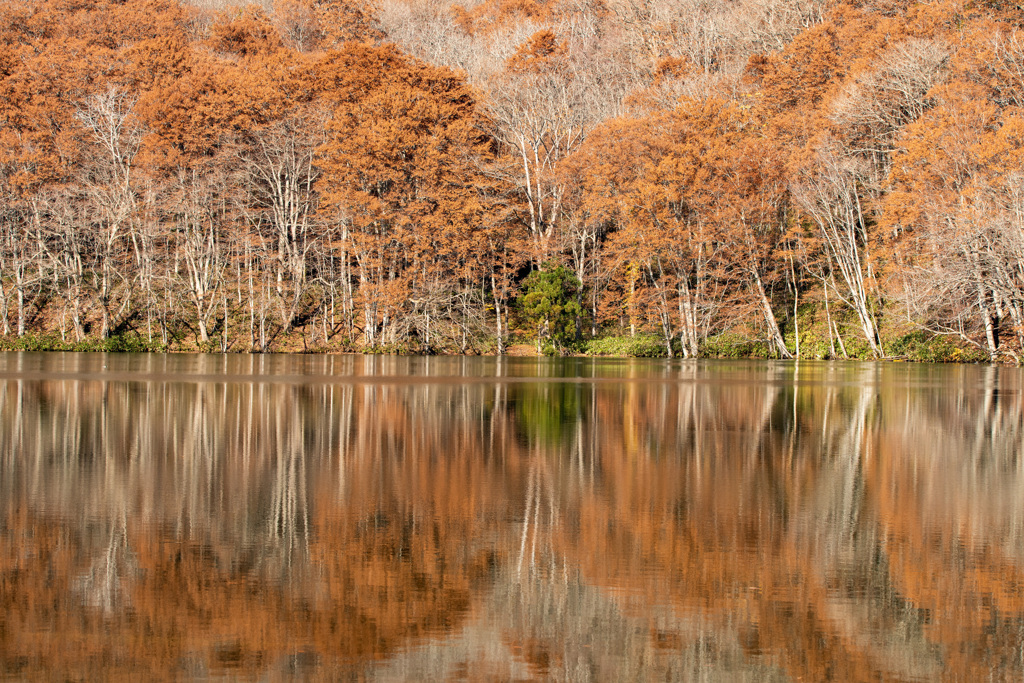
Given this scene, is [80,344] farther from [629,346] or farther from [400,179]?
[629,346]

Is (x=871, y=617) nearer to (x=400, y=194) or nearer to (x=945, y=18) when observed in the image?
(x=945, y=18)

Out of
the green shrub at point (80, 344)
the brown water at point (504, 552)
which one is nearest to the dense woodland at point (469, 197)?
the green shrub at point (80, 344)

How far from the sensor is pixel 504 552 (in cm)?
707

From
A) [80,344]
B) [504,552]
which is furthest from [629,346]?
[504,552]

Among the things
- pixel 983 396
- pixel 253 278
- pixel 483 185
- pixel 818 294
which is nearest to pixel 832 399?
pixel 983 396

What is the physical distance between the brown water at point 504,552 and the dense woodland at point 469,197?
119 ft

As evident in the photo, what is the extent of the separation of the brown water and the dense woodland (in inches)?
1424

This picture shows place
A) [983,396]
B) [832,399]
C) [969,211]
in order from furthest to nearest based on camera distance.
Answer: [969,211], [983,396], [832,399]

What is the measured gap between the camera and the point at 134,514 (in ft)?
26.6

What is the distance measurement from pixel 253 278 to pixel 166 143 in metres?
8.99

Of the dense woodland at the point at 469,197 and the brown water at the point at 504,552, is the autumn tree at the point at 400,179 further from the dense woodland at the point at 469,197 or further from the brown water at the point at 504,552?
the brown water at the point at 504,552

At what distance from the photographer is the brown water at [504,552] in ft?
16.5

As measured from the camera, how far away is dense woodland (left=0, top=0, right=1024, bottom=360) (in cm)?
4931

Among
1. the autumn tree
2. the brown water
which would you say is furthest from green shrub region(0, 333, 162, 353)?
the brown water
